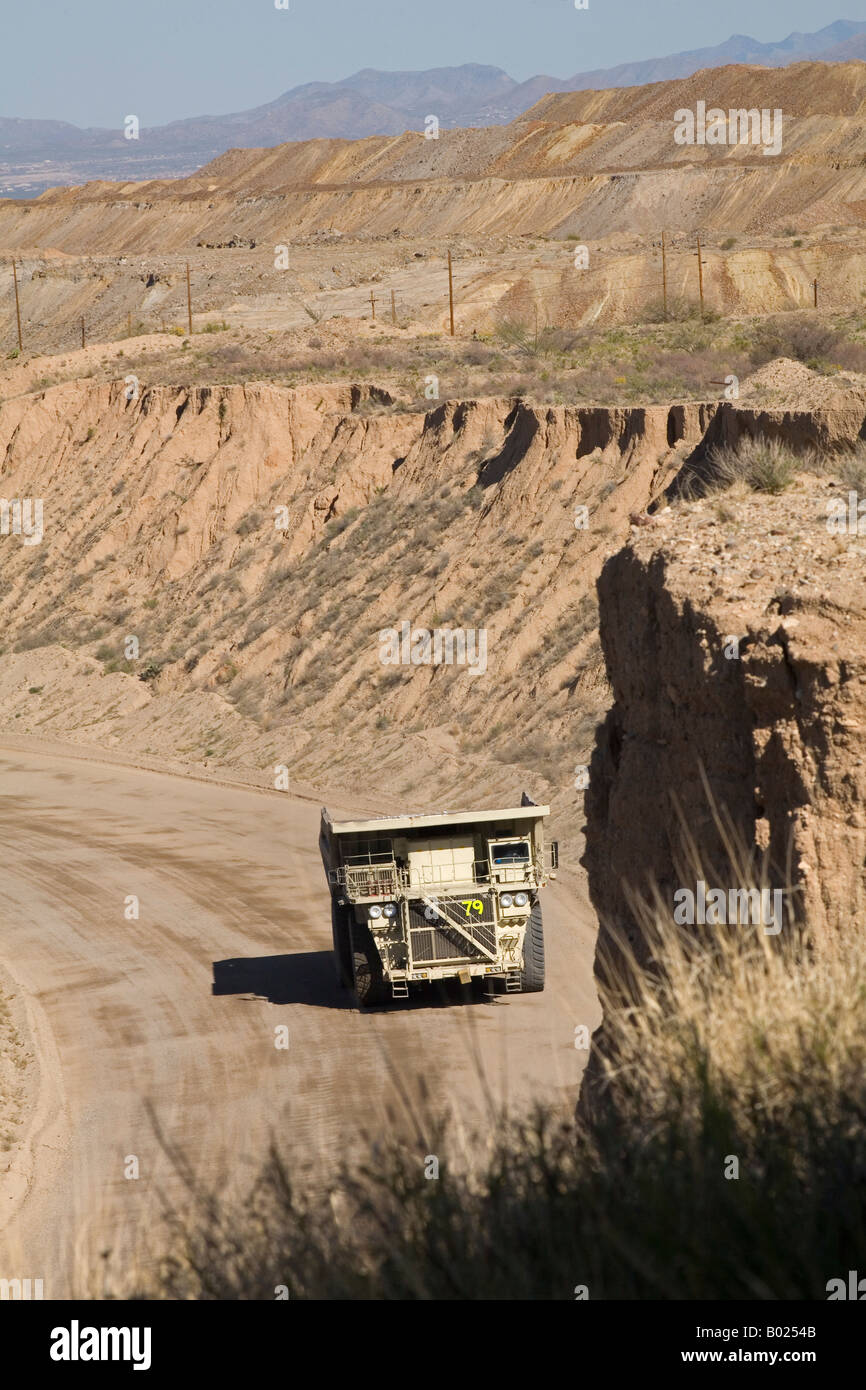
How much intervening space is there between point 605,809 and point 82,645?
32634 mm

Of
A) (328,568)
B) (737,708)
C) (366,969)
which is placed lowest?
(366,969)

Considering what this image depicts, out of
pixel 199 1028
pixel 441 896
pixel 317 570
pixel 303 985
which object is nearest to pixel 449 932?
pixel 441 896

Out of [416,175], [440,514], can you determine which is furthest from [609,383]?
[416,175]

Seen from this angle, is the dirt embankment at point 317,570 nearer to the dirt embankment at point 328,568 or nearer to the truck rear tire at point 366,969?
the dirt embankment at point 328,568

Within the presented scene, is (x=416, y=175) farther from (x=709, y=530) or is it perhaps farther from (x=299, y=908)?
(x=709, y=530)

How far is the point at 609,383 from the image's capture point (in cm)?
3941

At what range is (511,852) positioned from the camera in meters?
17.8

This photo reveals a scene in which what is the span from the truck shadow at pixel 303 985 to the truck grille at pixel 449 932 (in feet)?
1.77

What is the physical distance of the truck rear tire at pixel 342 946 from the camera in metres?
18.0

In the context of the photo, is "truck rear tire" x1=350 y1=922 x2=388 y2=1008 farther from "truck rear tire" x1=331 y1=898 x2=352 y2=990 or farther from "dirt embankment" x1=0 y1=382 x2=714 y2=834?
"dirt embankment" x1=0 y1=382 x2=714 y2=834

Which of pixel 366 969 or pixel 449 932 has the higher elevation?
pixel 449 932

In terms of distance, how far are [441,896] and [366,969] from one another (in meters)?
1.33

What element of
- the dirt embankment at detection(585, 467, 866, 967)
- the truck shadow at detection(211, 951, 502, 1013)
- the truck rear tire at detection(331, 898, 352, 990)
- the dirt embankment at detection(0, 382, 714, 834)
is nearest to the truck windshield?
the truck shadow at detection(211, 951, 502, 1013)

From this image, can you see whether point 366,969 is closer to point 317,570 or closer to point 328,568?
point 328,568
